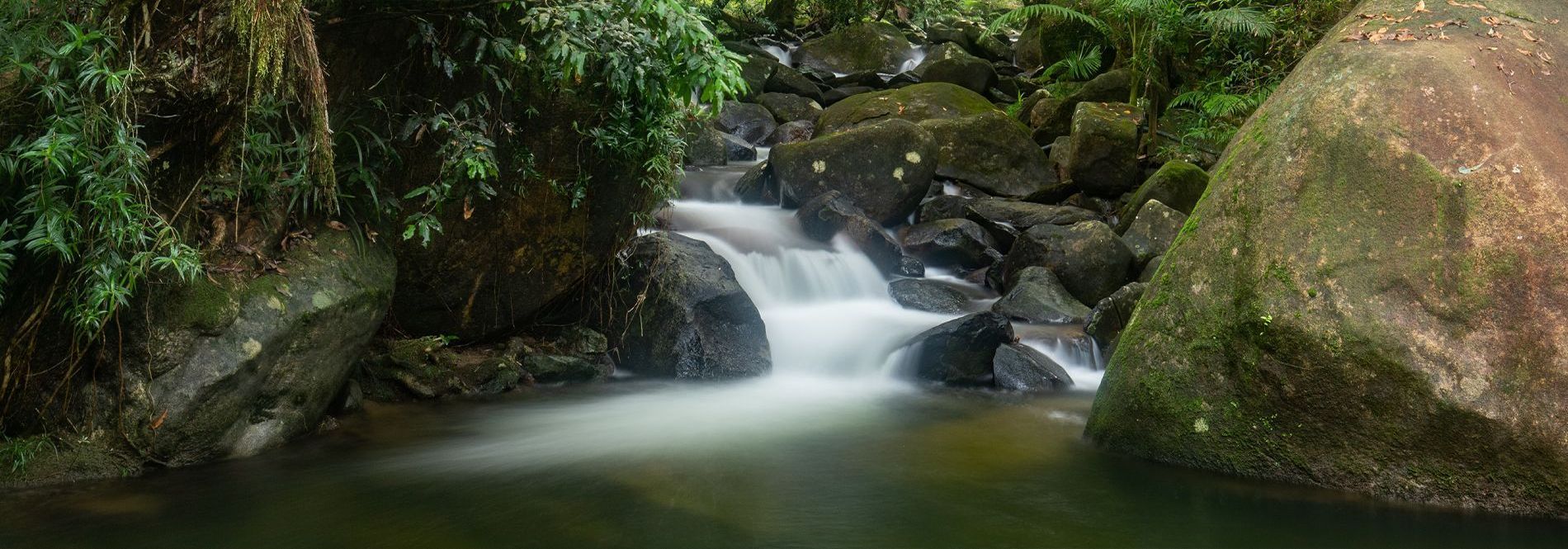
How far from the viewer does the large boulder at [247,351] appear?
14.1 ft

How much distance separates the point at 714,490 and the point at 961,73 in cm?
1308

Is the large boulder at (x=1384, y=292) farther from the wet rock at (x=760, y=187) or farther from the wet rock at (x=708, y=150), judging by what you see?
the wet rock at (x=708, y=150)

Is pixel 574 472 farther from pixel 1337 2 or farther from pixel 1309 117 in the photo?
pixel 1337 2

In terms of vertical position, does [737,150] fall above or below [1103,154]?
below

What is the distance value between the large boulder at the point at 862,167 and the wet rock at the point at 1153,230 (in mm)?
2432

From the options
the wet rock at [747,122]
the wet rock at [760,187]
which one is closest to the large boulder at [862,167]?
the wet rock at [760,187]

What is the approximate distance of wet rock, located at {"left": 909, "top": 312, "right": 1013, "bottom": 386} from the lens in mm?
7141

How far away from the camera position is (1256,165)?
4684 mm

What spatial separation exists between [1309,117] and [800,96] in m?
11.7

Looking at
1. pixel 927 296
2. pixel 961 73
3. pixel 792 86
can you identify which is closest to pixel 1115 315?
pixel 927 296

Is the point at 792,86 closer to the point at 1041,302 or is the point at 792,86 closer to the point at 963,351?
the point at 1041,302

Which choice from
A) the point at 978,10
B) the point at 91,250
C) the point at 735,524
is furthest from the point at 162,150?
the point at 978,10

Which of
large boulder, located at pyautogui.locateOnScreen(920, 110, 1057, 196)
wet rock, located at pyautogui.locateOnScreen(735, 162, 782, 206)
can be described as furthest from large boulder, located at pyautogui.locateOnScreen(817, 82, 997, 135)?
wet rock, located at pyautogui.locateOnScreen(735, 162, 782, 206)

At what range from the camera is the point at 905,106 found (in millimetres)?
13617
